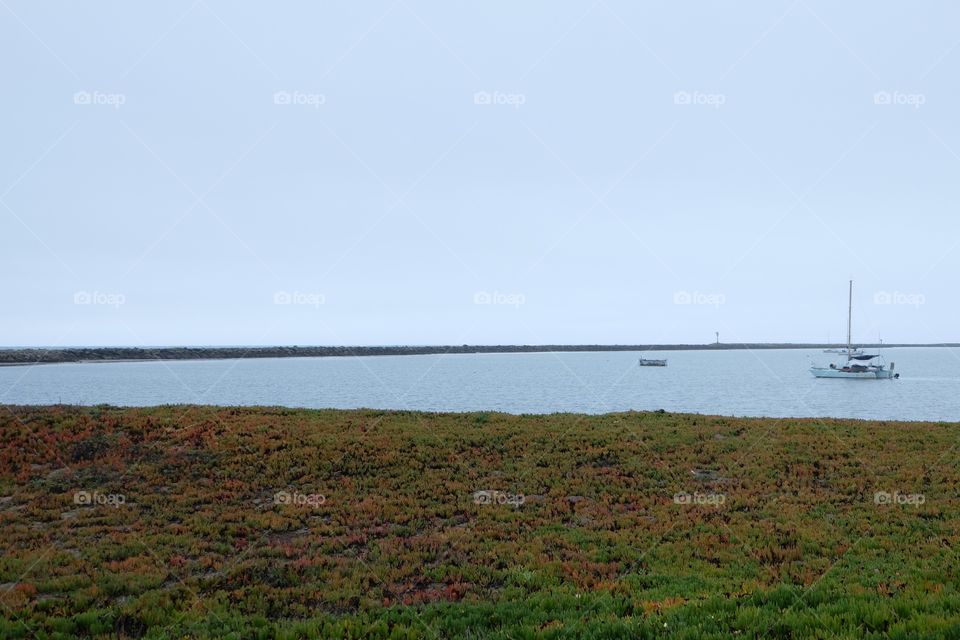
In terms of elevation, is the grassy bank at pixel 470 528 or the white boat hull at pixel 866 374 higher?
the white boat hull at pixel 866 374

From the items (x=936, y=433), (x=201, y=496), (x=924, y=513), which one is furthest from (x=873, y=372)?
(x=201, y=496)

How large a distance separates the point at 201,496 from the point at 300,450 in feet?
17.0

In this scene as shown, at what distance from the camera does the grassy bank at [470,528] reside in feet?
32.3

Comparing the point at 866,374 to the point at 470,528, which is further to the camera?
the point at 866,374

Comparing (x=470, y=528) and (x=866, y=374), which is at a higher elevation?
(x=866, y=374)

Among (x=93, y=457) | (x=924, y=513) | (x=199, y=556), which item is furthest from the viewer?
(x=93, y=457)

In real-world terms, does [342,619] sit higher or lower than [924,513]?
lower

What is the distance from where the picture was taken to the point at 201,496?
711 inches

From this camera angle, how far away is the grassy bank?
32.3 ft

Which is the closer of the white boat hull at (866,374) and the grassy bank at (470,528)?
the grassy bank at (470,528)

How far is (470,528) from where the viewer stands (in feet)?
51.1

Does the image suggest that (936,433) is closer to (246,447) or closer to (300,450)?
(300,450)

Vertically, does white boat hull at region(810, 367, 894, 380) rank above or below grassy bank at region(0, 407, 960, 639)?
above

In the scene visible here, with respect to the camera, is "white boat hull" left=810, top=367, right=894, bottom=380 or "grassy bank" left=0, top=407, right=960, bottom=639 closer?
"grassy bank" left=0, top=407, right=960, bottom=639
